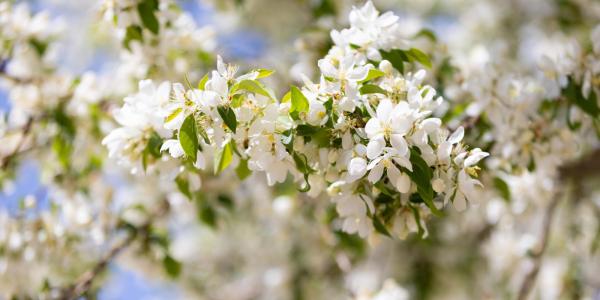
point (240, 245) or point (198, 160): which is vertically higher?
point (198, 160)

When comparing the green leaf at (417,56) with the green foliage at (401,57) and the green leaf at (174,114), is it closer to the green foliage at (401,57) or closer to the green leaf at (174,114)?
the green foliage at (401,57)

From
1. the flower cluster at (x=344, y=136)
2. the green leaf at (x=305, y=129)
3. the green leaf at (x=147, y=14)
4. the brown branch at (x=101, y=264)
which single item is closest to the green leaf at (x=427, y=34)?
the flower cluster at (x=344, y=136)

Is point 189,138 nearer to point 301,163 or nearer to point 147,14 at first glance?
point 301,163

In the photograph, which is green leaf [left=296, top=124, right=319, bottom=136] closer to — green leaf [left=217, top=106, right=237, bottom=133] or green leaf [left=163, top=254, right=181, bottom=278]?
green leaf [left=217, top=106, right=237, bottom=133]

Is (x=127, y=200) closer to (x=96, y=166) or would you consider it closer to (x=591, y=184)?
(x=96, y=166)

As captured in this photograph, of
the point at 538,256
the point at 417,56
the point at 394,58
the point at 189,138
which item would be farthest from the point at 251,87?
the point at 538,256

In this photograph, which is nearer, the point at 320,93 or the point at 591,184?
the point at 320,93

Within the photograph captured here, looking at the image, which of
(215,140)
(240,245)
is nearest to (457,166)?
(215,140)

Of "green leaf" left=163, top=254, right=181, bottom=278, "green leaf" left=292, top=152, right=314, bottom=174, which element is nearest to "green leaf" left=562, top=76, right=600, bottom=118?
"green leaf" left=292, top=152, right=314, bottom=174
